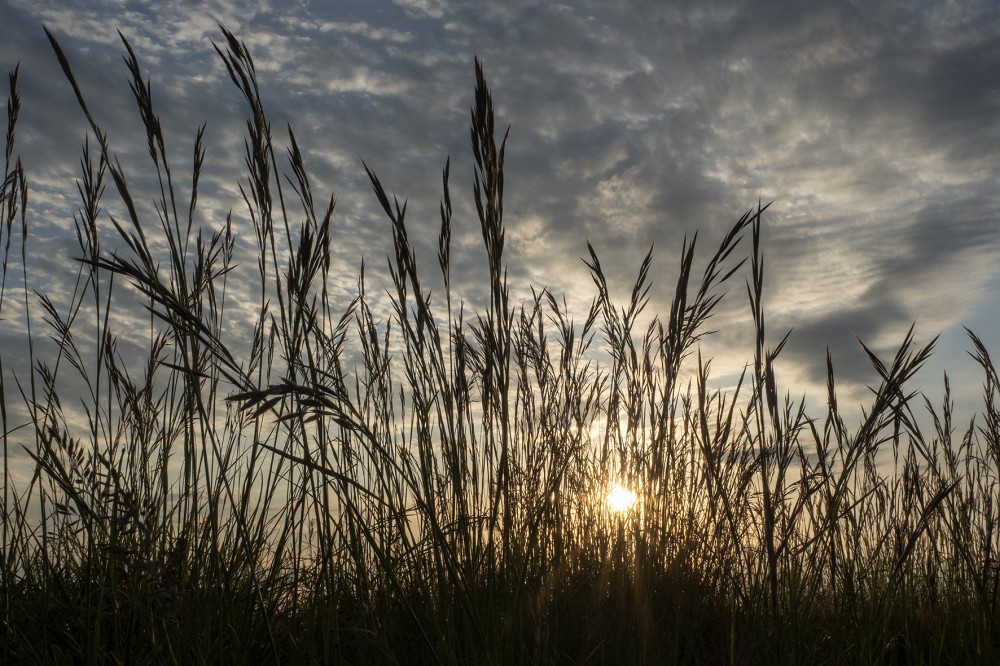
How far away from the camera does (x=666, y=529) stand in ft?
8.25

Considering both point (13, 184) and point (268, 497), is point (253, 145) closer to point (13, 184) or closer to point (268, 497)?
point (268, 497)

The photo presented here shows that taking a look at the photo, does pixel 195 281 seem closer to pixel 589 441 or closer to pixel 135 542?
pixel 135 542

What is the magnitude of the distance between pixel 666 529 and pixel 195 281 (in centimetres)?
176

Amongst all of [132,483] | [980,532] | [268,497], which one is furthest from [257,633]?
[980,532]

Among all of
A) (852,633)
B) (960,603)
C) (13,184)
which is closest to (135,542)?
(13,184)

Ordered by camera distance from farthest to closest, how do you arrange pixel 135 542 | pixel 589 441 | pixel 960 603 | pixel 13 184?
pixel 589 441, pixel 960 603, pixel 13 184, pixel 135 542

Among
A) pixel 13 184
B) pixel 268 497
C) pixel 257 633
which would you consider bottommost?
pixel 257 633

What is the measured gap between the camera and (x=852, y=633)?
7.43 feet

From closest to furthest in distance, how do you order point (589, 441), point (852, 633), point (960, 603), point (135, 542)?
point (135, 542), point (852, 633), point (960, 603), point (589, 441)

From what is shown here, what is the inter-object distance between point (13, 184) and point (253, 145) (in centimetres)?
143

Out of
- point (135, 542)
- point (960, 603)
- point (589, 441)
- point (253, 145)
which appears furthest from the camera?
point (589, 441)

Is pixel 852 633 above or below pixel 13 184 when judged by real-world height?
below

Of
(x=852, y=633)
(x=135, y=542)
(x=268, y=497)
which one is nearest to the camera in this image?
(x=135, y=542)

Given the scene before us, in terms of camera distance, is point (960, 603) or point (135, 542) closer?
point (135, 542)
